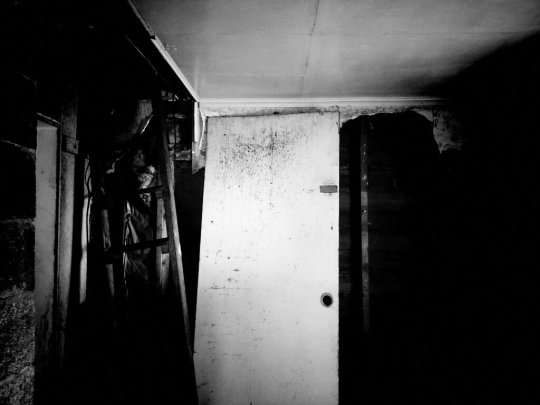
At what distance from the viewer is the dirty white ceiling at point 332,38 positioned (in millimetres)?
1220

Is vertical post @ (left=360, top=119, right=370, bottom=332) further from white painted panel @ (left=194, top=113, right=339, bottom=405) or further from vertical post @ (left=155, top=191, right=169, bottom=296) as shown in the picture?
vertical post @ (left=155, top=191, right=169, bottom=296)

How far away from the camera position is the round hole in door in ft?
6.35

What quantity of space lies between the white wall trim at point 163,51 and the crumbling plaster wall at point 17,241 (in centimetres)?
77

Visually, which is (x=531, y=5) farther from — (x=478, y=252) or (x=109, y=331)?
(x=109, y=331)

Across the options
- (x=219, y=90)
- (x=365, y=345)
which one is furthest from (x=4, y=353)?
(x=365, y=345)

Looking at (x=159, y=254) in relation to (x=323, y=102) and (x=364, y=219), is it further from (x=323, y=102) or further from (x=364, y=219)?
(x=323, y=102)

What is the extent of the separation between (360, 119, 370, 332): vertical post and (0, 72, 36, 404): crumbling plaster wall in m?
1.91

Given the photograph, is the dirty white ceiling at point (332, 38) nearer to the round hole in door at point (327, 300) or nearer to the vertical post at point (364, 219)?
the vertical post at point (364, 219)

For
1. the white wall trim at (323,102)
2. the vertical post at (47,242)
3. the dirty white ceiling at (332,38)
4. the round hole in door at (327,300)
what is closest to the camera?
the dirty white ceiling at (332,38)

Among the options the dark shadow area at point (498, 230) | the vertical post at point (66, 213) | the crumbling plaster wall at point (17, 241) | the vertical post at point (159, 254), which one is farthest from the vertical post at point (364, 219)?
the vertical post at point (66, 213)

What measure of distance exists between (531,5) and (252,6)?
1.32 m

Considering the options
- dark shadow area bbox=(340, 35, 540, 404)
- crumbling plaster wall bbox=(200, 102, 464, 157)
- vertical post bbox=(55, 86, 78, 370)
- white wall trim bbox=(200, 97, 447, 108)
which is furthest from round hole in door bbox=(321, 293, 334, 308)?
vertical post bbox=(55, 86, 78, 370)

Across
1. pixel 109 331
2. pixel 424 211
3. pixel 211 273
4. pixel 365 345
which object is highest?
pixel 424 211

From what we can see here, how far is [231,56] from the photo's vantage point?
162 centimetres
